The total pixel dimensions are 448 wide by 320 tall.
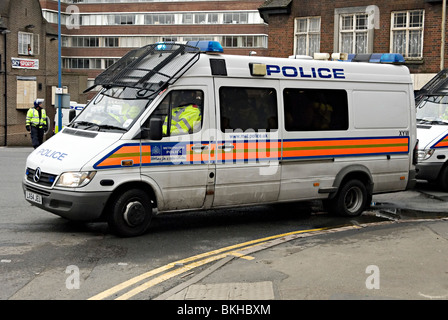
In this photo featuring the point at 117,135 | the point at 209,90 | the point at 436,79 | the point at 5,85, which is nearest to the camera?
the point at 117,135

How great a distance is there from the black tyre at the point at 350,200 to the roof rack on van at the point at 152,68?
353 cm

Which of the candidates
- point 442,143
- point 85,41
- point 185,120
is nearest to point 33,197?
point 185,120

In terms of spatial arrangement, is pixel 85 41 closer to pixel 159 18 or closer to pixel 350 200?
pixel 159 18

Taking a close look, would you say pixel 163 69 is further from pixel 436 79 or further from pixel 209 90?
pixel 436 79

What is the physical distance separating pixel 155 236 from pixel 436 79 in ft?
33.3

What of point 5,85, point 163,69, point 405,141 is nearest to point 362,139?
point 405,141

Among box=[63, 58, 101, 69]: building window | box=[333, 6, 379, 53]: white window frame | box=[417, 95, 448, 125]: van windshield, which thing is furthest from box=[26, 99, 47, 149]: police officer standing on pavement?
box=[63, 58, 101, 69]: building window

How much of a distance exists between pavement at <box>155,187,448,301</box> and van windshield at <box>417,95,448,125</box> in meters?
5.62

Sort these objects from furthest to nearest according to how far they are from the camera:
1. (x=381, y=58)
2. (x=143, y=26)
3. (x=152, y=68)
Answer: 1. (x=143, y=26)
2. (x=381, y=58)
3. (x=152, y=68)

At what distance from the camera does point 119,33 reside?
303 ft

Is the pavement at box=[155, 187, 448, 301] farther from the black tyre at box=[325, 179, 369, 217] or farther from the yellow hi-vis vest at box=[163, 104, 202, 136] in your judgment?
the yellow hi-vis vest at box=[163, 104, 202, 136]

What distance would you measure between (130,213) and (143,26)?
85.8 metres

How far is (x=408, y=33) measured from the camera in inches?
993

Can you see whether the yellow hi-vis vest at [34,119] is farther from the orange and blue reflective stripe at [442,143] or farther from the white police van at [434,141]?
the orange and blue reflective stripe at [442,143]
